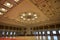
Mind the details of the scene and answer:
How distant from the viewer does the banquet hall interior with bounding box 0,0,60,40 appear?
8328 millimetres

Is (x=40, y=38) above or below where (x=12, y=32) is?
below

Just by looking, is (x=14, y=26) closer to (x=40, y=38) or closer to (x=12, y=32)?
(x=12, y=32)

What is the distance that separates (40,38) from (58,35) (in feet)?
8.69

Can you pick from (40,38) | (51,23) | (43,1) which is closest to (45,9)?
(43,1)

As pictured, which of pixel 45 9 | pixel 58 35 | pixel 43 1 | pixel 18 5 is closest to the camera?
pixel 43 1

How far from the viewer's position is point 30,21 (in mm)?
12586

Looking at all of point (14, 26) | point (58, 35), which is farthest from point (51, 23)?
point (14, 26)

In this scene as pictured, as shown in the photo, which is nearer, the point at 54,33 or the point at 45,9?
the point at 45,9

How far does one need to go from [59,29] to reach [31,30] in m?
4.34

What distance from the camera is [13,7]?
837cm

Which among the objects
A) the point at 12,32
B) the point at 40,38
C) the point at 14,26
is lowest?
the point at 40,38

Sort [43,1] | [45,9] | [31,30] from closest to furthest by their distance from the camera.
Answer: [43,1] → [45,9] → [31,30]

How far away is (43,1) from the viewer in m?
7.34

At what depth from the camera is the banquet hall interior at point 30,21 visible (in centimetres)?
833
